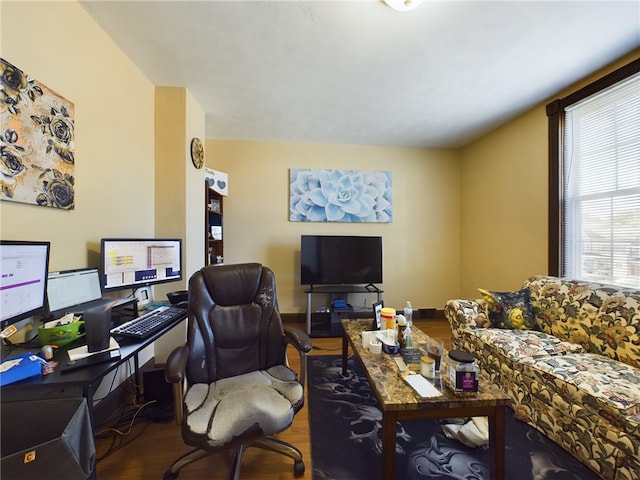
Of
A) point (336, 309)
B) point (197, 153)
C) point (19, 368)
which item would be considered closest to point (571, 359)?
point (336, 309)

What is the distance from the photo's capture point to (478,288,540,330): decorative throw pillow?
2225mm

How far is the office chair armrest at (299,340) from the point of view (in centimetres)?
141

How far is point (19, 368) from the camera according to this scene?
957 mm

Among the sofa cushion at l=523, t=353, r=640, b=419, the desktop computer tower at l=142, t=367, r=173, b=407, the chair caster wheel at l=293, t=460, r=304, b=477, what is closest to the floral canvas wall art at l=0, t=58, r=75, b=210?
the desktop computer tower at l=142, t=367, r=173, b=407

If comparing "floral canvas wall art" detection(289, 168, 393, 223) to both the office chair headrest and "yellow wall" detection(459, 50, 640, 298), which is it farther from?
the office chair headrest

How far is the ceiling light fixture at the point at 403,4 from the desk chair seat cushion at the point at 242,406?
223 cm

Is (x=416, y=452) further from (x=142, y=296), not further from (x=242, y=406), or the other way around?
(x=142, y=296)

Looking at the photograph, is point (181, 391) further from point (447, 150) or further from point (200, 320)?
point (447, 150)

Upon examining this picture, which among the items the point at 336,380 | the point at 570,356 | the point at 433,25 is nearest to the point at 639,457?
the point at 570,356

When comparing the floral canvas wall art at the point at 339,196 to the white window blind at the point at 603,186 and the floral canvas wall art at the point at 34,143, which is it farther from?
the floral canvas wall art at the point at 34,143

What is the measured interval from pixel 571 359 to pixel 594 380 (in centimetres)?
28

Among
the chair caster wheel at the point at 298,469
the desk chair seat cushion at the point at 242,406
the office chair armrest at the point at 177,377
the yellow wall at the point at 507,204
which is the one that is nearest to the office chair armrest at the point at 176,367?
the office chair armrest at the point at 177,377

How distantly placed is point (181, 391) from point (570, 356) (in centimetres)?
238

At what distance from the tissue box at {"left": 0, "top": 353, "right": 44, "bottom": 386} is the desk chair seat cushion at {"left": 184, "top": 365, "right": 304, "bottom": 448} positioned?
580 mm
